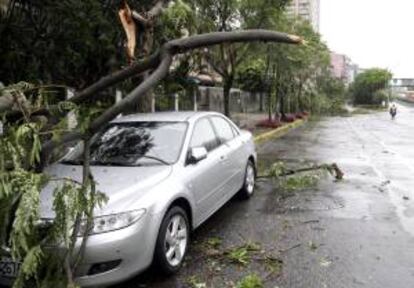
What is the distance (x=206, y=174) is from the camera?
6531mm

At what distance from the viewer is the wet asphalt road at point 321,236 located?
5.30 metres

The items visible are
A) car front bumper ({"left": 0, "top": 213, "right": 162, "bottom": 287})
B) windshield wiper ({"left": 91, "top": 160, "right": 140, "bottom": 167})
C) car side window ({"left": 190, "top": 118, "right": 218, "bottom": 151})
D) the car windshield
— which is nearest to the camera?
car front bumper ({"left": 0, "top": 213, "right": 162, "bottom": 287})

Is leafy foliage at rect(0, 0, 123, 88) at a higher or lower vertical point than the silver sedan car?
higher

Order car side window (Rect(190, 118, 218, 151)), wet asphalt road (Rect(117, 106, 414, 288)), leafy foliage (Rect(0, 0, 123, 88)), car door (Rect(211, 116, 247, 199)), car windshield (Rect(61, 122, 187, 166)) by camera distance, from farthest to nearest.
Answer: leafy foliage (Rect(0, 0, 123, 88)), car door (Rect(211, 116, 247, 199)), car side window (Rect(190, 118, 218, 151)), car windshield (Rect(61, 122, 187, 166)), wet asphalt road (Rect(117, 106, 414, 288))

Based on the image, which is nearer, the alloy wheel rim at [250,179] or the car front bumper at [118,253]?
the car front bumper at [118,253]

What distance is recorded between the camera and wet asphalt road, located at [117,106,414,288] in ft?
17.4

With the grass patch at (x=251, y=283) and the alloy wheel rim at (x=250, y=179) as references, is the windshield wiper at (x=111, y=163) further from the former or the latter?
the alloy wheel rim at (x=250, y=179)

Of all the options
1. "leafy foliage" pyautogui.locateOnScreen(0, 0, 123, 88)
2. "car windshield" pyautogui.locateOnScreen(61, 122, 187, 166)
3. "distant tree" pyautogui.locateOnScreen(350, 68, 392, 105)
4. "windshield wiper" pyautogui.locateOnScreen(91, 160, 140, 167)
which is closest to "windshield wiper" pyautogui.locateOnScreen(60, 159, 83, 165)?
"car windshield" pyautogui.locateOnScreen(61, 122, 187, 166)

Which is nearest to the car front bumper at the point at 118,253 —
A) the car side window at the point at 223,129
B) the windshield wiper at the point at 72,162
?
the windshield wiper at the point at 72,162

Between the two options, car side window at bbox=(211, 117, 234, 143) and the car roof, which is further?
car side window at bbox=(211, 117, 234, 143)

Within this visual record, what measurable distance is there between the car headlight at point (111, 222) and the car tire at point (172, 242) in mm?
418

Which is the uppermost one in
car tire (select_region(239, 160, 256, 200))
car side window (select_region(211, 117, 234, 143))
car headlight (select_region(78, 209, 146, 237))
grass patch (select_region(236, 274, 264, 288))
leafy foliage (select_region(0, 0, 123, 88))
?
leafy foliage (select_region(0, 0, 123, 88))

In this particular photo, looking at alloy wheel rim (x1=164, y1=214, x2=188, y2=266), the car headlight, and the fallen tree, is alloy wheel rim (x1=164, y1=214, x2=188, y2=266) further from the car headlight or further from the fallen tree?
the fallen tree

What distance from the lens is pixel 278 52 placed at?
24.9m
